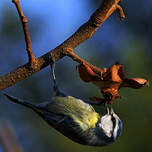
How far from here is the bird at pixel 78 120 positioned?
201 cm

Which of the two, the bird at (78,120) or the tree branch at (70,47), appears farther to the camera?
the bird at (78,120)

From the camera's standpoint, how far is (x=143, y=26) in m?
7.80

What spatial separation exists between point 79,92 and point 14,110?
1.27 m

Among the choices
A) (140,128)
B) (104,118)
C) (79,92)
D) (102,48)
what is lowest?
(104,118)

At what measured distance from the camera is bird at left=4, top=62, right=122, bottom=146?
2.01m

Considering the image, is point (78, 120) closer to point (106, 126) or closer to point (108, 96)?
point (106, 126)

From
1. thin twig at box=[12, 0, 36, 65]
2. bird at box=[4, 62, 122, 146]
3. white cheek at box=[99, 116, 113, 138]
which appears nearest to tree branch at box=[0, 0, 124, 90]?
thin twig at box=[12, 0, 36, 65]

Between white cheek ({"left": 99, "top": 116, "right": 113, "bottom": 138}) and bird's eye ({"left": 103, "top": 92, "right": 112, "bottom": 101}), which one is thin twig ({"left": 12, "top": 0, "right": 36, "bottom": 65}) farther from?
white cheek ({"left": 99, "top": 116, "right": 113, "bottom": 138})

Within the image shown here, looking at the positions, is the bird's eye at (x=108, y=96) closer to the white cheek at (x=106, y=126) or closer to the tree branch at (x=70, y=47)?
the tree branch at (x=70, y=47)

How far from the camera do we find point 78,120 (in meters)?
2.03

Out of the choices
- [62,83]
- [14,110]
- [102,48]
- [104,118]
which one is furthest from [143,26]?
[104,118]

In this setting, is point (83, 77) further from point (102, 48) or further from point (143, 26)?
point (143, 26)

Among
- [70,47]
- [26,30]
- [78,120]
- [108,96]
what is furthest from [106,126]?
[26,30]

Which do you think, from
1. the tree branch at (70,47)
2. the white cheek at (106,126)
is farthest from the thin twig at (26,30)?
the white cheek at (106,126)
